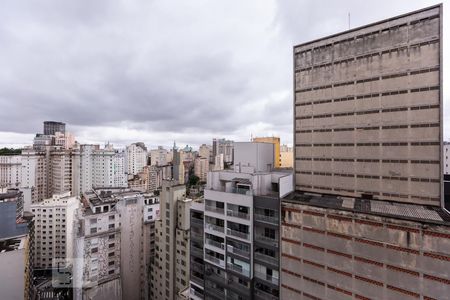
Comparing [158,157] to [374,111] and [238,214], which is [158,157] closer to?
[238,214]

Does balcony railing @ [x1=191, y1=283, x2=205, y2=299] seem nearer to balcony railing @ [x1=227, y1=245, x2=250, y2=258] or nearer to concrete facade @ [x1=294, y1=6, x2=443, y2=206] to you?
balcony railing @ [x1=227, y1=245, x2=250, y2=258]

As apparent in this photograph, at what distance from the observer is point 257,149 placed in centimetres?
2502

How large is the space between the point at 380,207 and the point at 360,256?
3.61 m

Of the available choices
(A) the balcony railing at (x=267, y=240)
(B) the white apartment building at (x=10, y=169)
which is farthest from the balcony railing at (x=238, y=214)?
(B) the white apartment building at (x=10, y=169)

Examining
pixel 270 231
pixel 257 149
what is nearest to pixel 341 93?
pixel 257 149

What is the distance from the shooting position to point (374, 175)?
60.0 feet

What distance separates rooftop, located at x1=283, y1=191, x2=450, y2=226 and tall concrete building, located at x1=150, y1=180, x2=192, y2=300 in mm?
17724

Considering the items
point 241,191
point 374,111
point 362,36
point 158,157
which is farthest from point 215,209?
point 158,157

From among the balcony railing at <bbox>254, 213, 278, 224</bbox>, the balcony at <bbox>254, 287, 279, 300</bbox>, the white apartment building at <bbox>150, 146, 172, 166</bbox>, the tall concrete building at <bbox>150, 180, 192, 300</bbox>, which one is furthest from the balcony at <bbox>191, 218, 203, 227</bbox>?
the white apartment building at <bbox>150, 146, 172, 166</bbox>

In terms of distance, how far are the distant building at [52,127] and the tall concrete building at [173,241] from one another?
136353 millimetres

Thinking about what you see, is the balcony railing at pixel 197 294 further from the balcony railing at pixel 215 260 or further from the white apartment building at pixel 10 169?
the white apartment building at pixel 10 169

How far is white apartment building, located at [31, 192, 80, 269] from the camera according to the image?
59062 mm

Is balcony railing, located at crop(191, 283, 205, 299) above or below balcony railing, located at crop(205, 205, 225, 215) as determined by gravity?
below

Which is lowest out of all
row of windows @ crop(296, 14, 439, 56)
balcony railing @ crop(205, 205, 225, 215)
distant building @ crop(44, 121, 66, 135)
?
balcony railing @ crop(205, 205, 225, 215)
